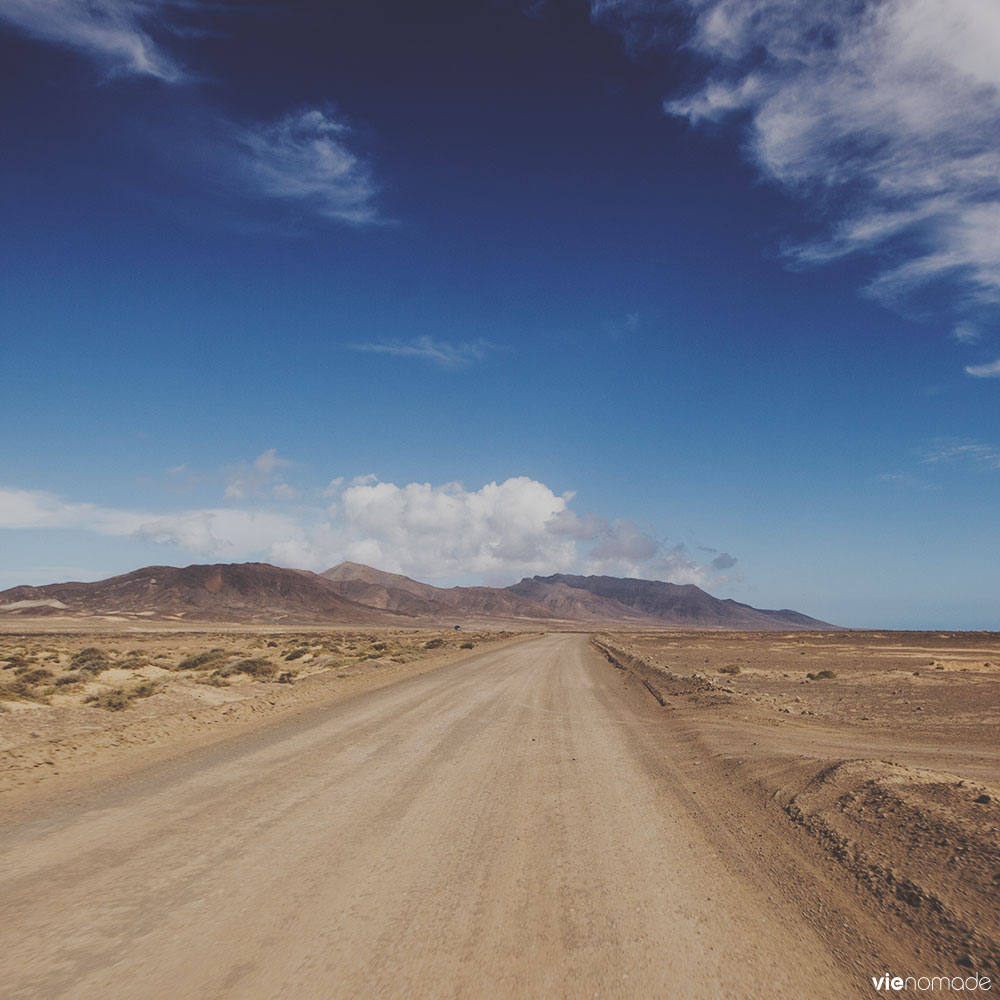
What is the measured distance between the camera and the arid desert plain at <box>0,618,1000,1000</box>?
404 cm

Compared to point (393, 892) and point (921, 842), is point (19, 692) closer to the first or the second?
point (393, 892)

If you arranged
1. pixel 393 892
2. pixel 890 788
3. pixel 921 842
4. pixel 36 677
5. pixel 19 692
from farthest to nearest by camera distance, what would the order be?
pixel 36 677
pixel 19 692
pixel 890 788
pixel 921 842
pixel 393 892

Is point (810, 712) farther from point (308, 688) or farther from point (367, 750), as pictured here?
point (308, 688)

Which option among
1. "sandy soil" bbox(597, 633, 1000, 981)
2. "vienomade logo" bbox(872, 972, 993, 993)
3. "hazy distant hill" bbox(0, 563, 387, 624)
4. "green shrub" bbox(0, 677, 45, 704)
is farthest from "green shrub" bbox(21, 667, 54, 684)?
"hazy distant hill" bbox(0, 563, 387, 624)

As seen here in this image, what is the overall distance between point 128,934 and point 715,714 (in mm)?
14219

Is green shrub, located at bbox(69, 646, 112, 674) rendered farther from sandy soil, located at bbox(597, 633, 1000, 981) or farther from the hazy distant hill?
the hazy distant hill

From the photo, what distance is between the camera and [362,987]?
3779 millimetres

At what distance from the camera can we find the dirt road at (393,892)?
3.92 meters

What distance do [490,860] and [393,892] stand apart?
1149 millimetres

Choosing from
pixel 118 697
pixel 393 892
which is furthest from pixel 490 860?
pixel 118 697

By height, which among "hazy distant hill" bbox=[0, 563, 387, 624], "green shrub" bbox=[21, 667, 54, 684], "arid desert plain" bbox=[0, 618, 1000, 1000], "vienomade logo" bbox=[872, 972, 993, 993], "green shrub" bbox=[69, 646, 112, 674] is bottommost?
"hazy distant hill" bbox=[0, 563, 387, 624]

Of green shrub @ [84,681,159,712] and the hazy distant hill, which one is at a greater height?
green shrub @ [84,681,159,712]

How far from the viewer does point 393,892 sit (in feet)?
16.8

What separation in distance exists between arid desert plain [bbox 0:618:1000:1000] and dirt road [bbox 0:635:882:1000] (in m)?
0.03
